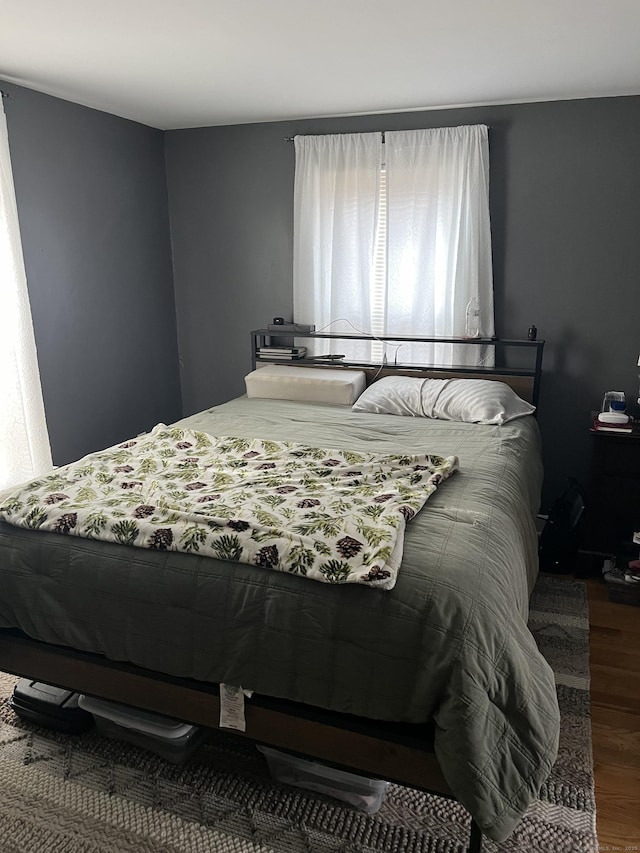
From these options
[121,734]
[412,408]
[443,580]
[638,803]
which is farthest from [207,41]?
[638,803]

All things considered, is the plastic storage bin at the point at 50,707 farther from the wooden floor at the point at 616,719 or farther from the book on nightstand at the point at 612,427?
the book on nightstand at the point at 612,427

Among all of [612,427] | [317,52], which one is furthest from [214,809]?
[317,52]

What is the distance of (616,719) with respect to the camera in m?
2.04

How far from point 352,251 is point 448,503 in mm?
2222

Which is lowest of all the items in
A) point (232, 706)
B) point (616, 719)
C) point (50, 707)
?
point (616, 719)

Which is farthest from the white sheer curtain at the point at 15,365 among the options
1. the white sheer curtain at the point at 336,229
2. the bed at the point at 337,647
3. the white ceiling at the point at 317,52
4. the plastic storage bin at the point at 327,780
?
the plastic storage bin at the point at 327,780

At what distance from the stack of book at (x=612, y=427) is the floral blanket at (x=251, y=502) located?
1.09 m

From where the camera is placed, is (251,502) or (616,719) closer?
(251,502)

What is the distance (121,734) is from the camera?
1.92 m

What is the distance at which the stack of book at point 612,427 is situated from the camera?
288cm

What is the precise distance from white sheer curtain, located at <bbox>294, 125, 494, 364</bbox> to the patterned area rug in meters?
2.28

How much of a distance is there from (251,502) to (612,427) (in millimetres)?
1886

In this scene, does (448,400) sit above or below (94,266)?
below

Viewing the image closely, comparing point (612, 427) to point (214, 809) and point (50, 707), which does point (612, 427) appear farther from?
point (50, 707)
